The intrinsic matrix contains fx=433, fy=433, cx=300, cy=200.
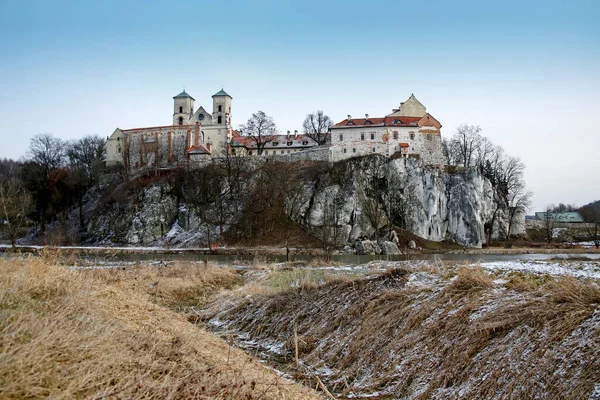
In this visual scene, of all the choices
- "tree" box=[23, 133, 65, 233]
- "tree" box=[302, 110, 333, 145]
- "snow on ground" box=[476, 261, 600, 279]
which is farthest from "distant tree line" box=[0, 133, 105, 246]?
"snow on ground" box=[476, 261, 600, 279]

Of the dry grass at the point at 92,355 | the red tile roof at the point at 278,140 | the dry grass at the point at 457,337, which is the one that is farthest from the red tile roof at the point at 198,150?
the dry grass at the point at 92,355

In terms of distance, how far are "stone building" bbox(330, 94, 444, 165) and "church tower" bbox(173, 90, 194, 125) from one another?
28110 mm

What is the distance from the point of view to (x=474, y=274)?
10.2 metres

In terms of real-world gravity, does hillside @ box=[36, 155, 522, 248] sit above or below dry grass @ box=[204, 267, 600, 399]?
above

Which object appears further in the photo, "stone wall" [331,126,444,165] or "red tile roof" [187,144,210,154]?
"red tile roof" [187,144,210,154]

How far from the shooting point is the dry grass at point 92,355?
14.8 ft

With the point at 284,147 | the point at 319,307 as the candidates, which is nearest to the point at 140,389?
the point at 319,307

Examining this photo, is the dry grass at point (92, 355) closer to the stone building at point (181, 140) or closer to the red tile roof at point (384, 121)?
the red tile roof at point (384, 121)

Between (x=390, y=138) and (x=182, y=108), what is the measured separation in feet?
125

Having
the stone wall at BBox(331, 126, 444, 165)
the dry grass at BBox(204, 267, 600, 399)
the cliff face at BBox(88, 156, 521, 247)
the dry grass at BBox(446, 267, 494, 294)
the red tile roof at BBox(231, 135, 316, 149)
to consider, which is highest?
the red tile roof at BBox(231, 135, 316, 149)

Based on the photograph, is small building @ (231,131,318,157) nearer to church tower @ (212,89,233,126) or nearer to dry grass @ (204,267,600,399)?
church tower @ (212,89,233,126)

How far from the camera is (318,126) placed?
82625 mm

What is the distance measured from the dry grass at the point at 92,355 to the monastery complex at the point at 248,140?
62.1 meters

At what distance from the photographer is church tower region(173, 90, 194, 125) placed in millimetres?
79250
